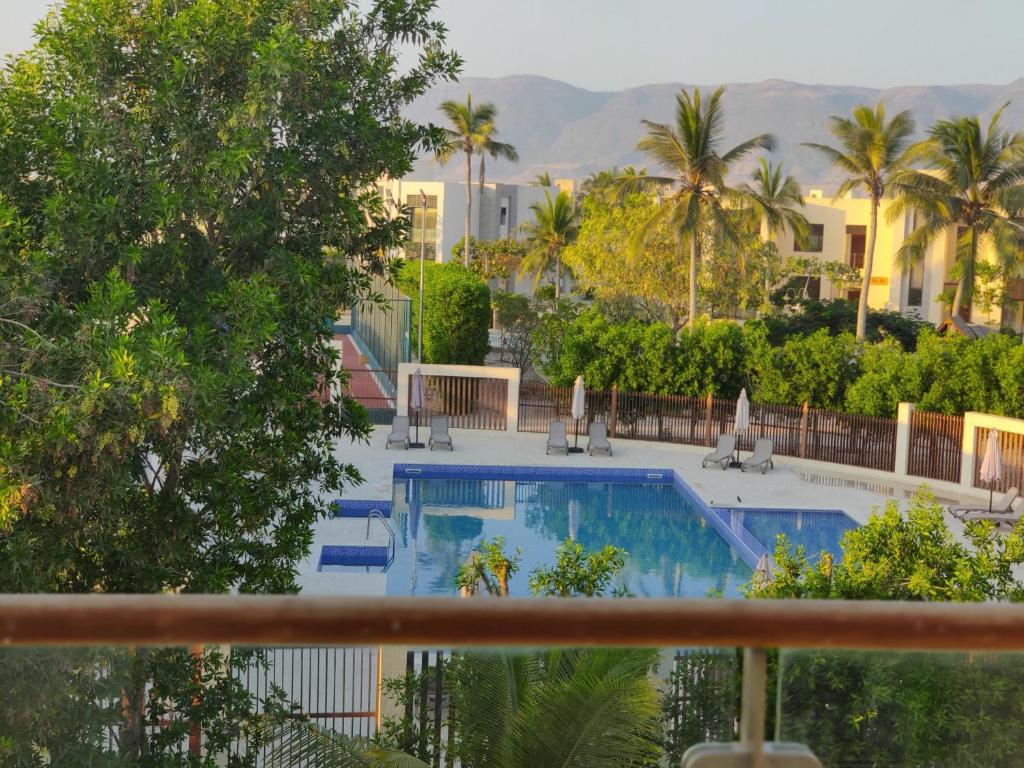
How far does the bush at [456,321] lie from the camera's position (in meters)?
29.0

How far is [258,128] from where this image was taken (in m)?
8.10

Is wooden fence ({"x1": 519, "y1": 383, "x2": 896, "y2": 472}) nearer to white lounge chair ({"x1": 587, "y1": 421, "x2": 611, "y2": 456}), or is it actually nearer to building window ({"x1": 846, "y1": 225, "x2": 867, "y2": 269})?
white lounge chair ({"x1": 587, "y1": 421, "x2": 611, "y2": 456})

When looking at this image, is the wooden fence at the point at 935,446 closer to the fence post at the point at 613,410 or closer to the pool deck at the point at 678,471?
the pool deck at the point at 678,471

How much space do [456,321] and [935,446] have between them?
473 inches

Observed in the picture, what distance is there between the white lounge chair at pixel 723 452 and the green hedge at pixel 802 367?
74.3 inches

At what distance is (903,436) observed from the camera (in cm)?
2192

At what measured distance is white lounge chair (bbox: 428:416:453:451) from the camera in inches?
909

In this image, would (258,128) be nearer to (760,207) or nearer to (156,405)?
(156,405)

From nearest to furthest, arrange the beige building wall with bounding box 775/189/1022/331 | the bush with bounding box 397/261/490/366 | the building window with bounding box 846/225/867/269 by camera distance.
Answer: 1. the bush with bounding box 397/261/490/366
2. the beige building wall with bounding box 775/189/1022/331
3. the building window with bounding box 846/225/867/269

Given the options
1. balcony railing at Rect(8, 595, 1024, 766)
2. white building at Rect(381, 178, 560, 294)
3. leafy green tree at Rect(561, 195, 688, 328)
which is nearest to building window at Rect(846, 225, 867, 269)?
white building at Rect(381, 178, 560, 294)

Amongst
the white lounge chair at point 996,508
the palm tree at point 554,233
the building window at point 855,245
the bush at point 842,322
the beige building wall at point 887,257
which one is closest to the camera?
the white lounge chair at point 996,508

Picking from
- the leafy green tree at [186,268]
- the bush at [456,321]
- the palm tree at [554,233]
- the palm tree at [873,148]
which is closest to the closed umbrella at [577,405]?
the bush at [456,321]

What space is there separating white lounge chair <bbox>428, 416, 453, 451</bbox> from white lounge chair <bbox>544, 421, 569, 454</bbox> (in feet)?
6.38

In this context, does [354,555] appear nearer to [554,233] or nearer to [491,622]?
[491,622]
